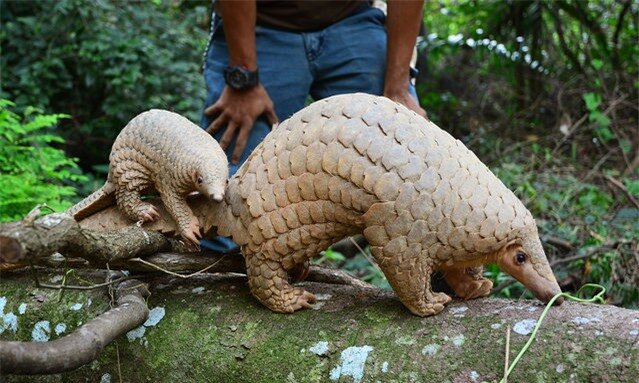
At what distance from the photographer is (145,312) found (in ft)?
7.59

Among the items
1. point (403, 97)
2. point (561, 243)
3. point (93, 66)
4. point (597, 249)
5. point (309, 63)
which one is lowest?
point (561, 243)

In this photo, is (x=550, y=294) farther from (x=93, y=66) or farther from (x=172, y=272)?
(x=93, y=66)

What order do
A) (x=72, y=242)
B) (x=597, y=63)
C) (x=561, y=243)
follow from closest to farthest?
(x=72, y=242), (x=561, y=243), (x=597, y=63)

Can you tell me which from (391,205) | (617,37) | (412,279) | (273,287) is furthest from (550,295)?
(617,37)

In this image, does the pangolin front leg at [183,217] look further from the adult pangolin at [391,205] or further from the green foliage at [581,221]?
the green foliage at [581,221]

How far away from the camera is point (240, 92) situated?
3021 millimetres

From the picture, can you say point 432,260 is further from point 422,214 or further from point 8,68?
point 8,68

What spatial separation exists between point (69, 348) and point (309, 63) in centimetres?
178

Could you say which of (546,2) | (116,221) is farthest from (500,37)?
(116,221)

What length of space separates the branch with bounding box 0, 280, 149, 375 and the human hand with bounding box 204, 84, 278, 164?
1.00 metres

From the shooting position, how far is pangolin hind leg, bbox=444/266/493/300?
7.47 ft

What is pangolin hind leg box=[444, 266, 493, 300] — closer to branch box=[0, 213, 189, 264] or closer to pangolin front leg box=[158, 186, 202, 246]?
pangolin front leg box=[158, 186, 202, 246]

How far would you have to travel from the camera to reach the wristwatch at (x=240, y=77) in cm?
300

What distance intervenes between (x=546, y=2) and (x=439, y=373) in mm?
5859
